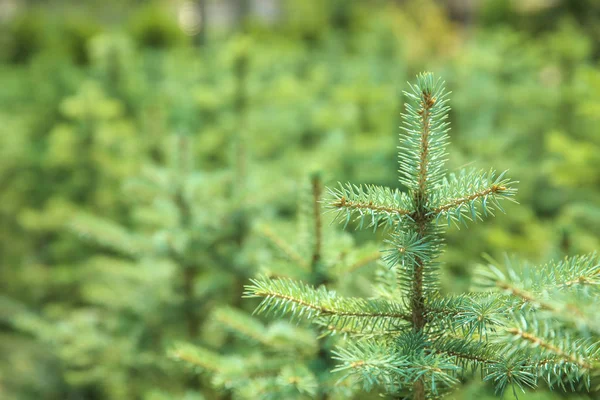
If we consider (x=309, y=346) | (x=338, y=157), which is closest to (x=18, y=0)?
(x=338, y=157)

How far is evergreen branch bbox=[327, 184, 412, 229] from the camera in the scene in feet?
2.01

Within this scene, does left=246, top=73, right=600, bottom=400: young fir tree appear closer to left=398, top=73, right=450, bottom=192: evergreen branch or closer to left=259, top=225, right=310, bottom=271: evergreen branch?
left=398, top=73, right=450, bottom=192: evergreen branch

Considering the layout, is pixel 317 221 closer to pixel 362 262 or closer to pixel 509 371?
pixel 362 262

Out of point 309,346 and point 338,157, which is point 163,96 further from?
point 309,346

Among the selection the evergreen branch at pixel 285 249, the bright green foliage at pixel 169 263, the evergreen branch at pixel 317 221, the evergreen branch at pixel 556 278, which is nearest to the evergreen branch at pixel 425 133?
the evergreen branch at pixel 556 278

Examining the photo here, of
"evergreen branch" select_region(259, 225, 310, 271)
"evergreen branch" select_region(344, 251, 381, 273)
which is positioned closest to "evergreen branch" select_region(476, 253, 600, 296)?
"evergreen branch" select_region(344, 251, 381, 273)

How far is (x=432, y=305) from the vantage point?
0.66 metres

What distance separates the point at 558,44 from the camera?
271cm

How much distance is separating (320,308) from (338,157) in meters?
1.59

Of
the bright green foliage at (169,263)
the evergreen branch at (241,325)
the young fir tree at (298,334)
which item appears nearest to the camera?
the young fir tree at (298,334)

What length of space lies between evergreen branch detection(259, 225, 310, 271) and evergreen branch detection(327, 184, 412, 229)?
351 mm

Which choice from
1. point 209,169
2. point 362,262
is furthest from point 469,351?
point 209,169

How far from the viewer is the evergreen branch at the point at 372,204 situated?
0.61m

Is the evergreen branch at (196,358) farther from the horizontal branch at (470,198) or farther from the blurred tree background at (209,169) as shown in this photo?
the horizontal branch at (470,198)
